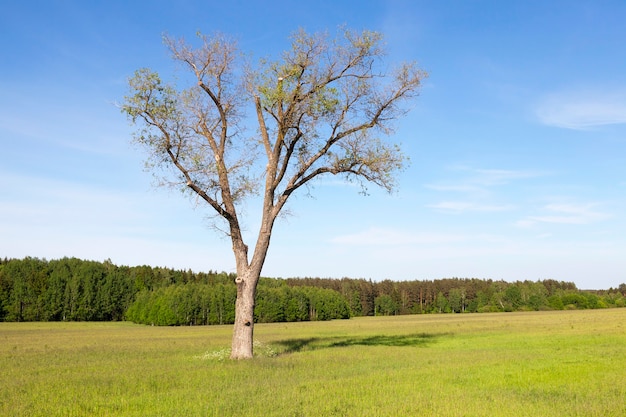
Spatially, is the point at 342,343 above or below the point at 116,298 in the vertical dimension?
below

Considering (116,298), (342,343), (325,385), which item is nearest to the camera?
(325,385)

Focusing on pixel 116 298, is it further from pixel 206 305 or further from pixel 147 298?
pixel 206 305

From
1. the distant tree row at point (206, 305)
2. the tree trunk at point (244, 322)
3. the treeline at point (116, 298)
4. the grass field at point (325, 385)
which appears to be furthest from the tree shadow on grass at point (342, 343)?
the treeline at point (116, 298)

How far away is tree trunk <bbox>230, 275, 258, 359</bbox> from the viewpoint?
74.0 ft

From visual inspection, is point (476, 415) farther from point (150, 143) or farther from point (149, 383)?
point (150, 143)

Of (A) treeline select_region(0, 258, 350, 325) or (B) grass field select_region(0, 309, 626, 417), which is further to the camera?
(A) treeline select_region(0, 258, 350, 325)

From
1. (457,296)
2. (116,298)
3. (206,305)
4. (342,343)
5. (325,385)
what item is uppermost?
(457,296)

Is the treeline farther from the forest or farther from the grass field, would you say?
the grass field

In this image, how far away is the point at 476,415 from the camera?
10.6m

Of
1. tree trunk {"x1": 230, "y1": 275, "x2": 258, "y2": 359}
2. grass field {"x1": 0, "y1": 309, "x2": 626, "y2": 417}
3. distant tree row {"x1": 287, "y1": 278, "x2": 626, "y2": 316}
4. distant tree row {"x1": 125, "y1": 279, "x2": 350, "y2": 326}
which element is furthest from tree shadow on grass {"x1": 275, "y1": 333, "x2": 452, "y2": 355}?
distant tree row {"x1": 287, "y1": 278, "x2": 626, "y2": 316}

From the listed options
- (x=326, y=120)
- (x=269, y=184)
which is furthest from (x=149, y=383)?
(x=326, y=120)

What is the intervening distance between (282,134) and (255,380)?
1227cm

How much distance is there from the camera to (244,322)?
74.8 ft

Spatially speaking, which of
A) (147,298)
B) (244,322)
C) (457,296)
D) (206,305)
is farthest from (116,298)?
(457,296)
